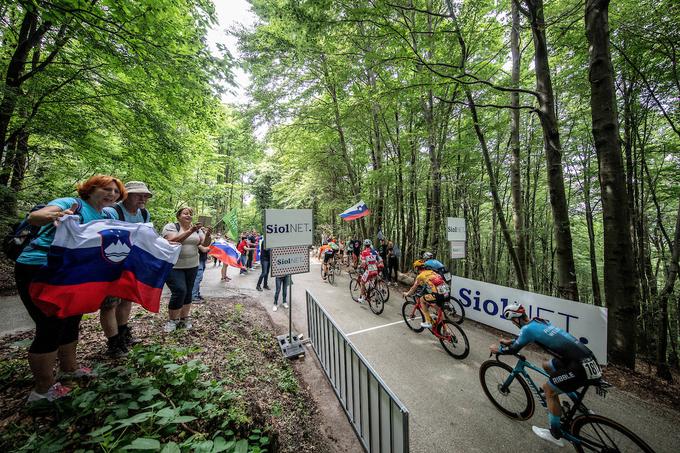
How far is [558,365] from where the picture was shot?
2430mm

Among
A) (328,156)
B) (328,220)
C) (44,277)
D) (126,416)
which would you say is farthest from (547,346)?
(328,220)

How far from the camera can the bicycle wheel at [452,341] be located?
159 inches

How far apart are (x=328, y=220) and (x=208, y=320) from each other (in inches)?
727

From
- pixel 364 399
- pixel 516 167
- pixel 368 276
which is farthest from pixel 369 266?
pixel 516 167

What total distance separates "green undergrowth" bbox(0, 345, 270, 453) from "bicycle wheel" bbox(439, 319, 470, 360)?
11.0ft

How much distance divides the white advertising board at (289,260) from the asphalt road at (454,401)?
165cm

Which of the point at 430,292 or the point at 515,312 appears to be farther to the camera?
the point at 430,292

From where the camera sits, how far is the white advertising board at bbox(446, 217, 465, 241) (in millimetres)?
6348

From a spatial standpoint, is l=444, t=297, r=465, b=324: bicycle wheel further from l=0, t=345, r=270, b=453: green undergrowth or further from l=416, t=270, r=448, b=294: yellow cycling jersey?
l=0, t=345, r=270, b=453: green undergrowth

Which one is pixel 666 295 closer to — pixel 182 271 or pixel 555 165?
pixel 555 165

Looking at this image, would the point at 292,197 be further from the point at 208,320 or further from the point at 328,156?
the point at 208,320

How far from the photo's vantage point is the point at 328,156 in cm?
1341

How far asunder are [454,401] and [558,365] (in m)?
1.32

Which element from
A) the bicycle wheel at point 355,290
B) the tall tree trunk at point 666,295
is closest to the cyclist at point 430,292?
the bicycle wheel at point 355,290
